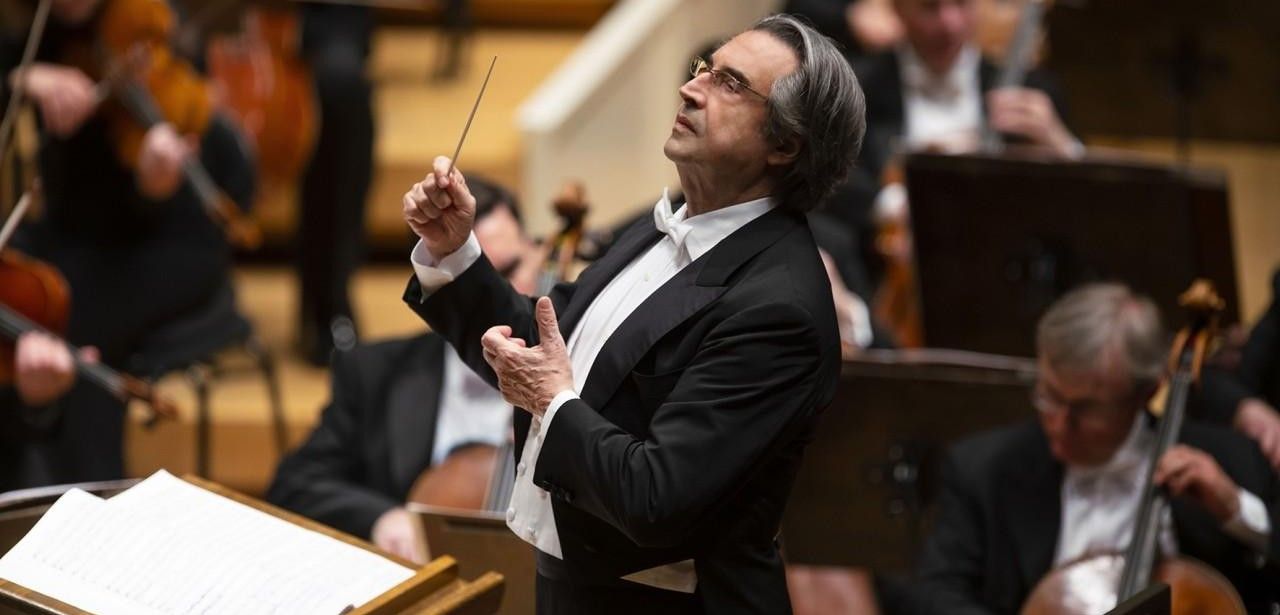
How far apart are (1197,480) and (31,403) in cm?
195

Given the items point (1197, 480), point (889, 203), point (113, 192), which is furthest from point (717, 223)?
point (889, 203)

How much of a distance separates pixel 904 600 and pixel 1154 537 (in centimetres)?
92

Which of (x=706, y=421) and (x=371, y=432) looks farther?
(x=371, y=432)

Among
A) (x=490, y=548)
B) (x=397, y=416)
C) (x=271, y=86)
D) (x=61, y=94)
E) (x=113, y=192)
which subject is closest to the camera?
(x=490, y=548)

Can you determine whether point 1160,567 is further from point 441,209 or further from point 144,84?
point 144,84

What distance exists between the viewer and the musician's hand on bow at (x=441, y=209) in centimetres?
183

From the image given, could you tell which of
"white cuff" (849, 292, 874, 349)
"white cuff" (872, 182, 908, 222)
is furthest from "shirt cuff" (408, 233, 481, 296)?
"white cuff" (872, 182, 908, 222)

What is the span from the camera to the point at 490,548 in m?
2.35

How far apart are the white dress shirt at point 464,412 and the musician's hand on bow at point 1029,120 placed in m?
1.54

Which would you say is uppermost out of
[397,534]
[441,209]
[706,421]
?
[441,209]

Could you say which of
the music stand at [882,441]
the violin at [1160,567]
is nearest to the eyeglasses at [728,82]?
the violin at [1160,567]

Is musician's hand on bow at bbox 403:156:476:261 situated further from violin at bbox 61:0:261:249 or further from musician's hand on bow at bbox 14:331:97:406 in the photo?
violin at bbox 61:0:261:249

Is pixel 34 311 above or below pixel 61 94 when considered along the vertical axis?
below

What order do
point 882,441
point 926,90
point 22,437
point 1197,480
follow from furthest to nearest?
point 926,90 < point 22,437 < point 882,441 < point 1197,480
